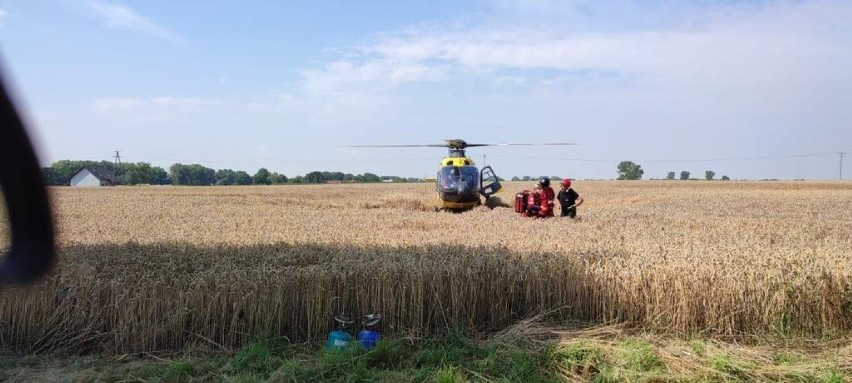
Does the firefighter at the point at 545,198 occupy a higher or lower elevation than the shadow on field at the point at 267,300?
higher

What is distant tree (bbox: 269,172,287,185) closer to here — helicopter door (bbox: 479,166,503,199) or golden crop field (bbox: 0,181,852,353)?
helicopter door (bbox: 479,166,503,199)

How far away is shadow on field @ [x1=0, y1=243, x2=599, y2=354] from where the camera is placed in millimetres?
6754

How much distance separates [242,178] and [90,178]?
105 feet

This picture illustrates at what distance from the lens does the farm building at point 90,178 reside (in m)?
64.2

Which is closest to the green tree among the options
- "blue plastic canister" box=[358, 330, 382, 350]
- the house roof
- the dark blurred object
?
the house roof

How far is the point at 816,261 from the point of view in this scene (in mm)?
8062

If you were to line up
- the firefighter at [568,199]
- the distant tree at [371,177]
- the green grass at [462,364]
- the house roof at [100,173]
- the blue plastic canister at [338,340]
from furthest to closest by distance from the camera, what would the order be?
the distant tree at [371,177], the house roof at [100,173], the firefighter at [568,199], the blue plastic canister at [338,340], the green grass at [462,364]

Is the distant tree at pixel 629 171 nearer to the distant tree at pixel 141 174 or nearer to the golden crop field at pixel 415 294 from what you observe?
the distant tree at pixel 141 174

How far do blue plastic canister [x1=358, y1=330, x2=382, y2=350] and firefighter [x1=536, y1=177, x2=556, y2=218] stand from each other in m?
11.9

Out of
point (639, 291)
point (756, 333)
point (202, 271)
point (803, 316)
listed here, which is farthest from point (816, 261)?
point (202, 271)

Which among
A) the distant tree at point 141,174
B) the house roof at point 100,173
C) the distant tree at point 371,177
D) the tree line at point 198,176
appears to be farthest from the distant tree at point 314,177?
the house roof at point 100,173

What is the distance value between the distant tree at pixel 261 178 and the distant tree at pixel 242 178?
950 millimetres

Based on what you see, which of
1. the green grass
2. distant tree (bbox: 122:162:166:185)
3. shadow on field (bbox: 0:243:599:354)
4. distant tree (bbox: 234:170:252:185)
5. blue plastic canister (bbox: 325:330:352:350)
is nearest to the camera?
the green grass

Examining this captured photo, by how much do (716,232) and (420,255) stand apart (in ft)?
28.9
